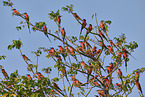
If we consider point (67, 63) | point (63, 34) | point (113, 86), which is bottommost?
point (113, 86)

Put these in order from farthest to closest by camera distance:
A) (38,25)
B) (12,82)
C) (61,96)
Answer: (38,25) → (61,96) → (12,82)

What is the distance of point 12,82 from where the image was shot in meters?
5.38

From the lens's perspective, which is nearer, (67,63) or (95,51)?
(67,63)

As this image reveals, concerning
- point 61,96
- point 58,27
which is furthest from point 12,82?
point 58,27

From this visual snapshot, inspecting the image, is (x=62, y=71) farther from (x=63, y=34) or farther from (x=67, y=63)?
(x=63, y=34)

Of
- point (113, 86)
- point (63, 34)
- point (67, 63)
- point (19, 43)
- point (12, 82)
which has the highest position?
point (63, 34)

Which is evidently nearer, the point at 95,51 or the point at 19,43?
the point at 19,43

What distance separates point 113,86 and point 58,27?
2.82 metres

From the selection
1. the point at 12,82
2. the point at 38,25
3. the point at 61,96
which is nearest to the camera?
the point at 12,82

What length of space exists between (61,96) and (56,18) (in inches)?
109

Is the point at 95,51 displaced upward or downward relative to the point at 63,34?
downward

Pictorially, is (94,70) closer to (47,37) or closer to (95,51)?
(95,51)

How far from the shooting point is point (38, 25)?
318 inches

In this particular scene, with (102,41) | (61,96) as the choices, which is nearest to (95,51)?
(102,41)
